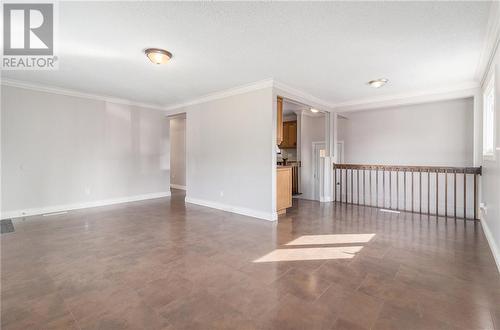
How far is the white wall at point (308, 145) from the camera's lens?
7.86 metres

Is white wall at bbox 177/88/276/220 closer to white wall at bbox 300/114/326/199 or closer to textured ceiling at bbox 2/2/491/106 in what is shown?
textured ceiling at bbox 2/2/491/106

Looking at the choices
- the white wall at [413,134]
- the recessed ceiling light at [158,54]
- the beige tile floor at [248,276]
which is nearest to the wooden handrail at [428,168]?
the white wall at [413,134]

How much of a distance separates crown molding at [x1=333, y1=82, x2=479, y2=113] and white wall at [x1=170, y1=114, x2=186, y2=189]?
5908 millimetres

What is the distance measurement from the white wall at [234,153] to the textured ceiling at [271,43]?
0.69m

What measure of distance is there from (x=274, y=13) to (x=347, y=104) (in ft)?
15.9

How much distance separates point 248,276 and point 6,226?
Result: 15.9 ft

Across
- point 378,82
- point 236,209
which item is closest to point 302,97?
point 378,82

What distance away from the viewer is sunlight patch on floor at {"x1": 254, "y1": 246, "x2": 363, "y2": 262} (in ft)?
10.2

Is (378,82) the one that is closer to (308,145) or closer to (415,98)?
(415,98)

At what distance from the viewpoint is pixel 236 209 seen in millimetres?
5625

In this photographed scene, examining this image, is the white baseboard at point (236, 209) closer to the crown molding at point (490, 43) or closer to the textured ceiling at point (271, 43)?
the textured ceiling at point (271, 43)

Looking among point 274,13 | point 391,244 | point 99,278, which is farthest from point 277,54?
point 99,278

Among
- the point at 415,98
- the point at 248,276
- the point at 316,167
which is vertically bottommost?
the point at 248,276

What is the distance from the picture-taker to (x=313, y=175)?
7812 mm
